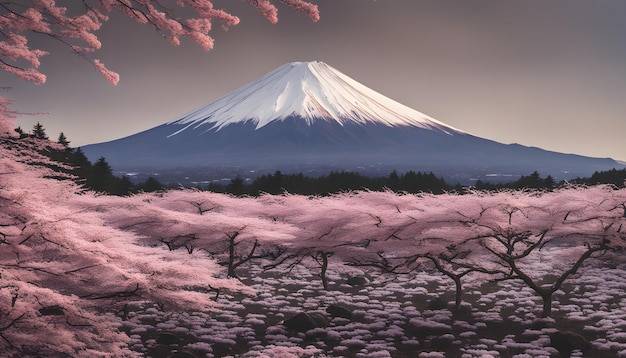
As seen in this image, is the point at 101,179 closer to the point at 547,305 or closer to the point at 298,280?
the point at 298,280

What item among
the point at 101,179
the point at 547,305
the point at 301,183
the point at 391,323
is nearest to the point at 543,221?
the point at 547,305

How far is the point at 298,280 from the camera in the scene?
29859mm

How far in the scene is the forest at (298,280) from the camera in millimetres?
9555

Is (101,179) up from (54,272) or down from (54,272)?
down

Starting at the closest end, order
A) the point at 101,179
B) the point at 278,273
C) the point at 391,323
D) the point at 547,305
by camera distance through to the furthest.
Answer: the point at 391,323 < the point at 547,305 < the point at 278,273 < the point at 101,179

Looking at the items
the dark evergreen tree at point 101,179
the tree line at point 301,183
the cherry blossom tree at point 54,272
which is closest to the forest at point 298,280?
the cherry blossom tree at point 54,272

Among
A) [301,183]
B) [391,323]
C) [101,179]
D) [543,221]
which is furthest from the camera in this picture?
[301,183]

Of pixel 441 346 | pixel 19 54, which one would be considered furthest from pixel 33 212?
pixel 441 346

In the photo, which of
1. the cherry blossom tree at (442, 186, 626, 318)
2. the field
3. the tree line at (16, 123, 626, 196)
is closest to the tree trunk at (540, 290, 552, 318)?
the cherry blossom tree at (442, 186, 626, 318)

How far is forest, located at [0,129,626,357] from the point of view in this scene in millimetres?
9555

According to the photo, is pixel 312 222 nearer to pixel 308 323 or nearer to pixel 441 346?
pixel 308 323

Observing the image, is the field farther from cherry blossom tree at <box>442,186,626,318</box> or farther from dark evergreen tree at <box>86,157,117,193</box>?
dark evergreen tree at <box>86,157,117,193</box>

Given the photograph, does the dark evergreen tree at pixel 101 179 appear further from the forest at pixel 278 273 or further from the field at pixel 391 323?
the field at pixel 391 323

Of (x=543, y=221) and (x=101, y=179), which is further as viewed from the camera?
(x=101, y=179)
